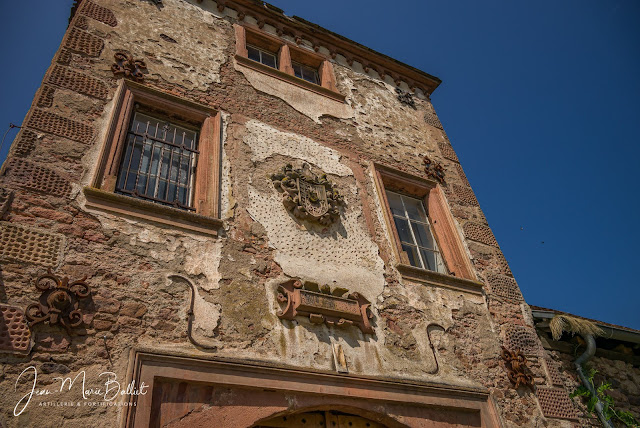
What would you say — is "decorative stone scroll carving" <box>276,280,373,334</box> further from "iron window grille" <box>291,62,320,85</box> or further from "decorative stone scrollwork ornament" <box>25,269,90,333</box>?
"iron window grille" <box>291,62,320,85</box>

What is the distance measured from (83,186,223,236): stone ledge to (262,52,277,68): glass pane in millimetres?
4123

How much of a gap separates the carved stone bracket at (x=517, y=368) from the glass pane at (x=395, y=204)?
7.55 feet

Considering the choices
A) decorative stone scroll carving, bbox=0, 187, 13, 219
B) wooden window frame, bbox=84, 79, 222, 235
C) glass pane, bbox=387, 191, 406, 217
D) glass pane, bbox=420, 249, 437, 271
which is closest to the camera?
decorative stone scroll carving, bbox=0, 187, 13, 219

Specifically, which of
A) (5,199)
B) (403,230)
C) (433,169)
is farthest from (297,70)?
(5,199)

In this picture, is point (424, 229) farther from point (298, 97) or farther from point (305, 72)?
point (305, 72)

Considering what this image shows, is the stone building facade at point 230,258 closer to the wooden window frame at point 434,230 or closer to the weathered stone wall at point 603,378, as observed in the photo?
the wooden window frame at point 434,230

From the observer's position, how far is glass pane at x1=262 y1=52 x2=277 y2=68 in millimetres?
7773

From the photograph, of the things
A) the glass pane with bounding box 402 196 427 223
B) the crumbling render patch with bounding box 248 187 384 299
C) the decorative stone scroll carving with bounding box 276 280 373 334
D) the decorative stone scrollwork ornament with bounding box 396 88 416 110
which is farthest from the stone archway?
the decorative stone scrollwork ornament with bounding box 396 88 416 110

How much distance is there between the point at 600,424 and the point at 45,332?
6.11 m

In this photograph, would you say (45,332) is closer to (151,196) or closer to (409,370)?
(151,196)

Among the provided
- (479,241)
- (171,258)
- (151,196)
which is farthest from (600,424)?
(151,196)

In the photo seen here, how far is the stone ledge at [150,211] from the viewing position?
4.11 meters

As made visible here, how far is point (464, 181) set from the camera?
7.62 m

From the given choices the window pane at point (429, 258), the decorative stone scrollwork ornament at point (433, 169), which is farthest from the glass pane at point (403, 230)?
the decorative stone scrollwork ornament at point (433, 169)
